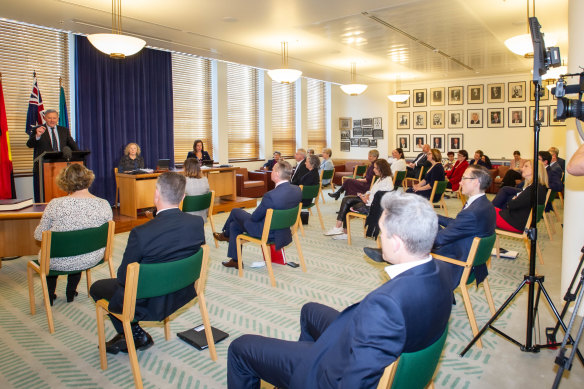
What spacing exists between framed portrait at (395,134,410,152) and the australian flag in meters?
10.9

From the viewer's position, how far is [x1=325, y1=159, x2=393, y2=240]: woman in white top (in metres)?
5.98

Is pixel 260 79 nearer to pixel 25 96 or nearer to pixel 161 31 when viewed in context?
pixel 161 31

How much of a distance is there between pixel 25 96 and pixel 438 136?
11.5 m

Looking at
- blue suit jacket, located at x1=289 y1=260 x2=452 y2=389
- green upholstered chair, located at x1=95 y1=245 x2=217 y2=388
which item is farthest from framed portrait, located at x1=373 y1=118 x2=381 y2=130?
blue suit jacket, located at x1=289 y1=260 x2=452 y2=389

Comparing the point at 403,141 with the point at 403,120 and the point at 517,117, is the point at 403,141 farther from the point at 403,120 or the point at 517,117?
the point at 517,117

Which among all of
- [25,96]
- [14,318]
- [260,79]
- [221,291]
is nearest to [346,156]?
[260,79]

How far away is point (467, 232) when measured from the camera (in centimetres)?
326

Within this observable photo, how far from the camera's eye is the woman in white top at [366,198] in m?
5.98

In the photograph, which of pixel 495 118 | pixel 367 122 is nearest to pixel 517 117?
pixel 495 118

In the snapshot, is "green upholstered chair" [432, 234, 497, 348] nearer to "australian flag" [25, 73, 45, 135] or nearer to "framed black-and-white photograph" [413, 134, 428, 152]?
"australian flag" [25, 73, 45, 135]

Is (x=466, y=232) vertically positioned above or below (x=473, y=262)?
above

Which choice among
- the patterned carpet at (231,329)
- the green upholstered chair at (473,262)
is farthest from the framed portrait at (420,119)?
the green upholstered chair at (473,262)

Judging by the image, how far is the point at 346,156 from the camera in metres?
15.6

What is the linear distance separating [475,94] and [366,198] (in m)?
8.77
